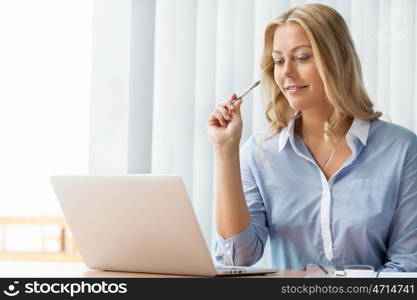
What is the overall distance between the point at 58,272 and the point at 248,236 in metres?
0.56

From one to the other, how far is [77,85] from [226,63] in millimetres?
742

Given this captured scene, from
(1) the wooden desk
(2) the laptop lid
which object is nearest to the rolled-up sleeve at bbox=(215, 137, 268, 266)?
(1) the wooden desk

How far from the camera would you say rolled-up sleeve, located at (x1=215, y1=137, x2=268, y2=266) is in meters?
1.82

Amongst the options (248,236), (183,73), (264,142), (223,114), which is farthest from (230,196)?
(183,73)

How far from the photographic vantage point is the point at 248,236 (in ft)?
6.01

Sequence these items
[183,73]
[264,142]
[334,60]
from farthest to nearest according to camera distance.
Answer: [183,73] → [264,142] → [334,60]

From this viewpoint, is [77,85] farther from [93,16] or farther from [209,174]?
[209,174]

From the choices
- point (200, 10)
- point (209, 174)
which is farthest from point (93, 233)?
point (200, 10)

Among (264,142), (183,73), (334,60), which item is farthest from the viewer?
(183,73)

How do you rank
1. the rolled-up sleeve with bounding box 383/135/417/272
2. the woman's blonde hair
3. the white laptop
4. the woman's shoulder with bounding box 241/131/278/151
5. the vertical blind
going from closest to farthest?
the white laptop → the rolled-up sleeve with bounding box 383/135/417/272 → the woman's blonde hair → the woman's shoulder with bounding box 241/131/278/151 → the vertical blind

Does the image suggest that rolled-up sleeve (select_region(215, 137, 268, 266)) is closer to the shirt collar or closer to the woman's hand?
the shirt collar

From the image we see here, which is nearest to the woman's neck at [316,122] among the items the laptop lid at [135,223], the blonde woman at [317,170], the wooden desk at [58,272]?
the blonde woman at [317,170]

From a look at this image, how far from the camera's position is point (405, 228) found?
1.85 meters

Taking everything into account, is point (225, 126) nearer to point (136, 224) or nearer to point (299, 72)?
point (299, 72)
